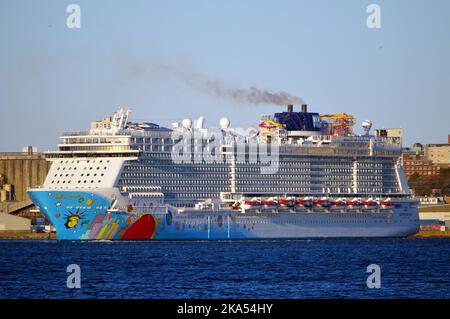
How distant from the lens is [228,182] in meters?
92.1

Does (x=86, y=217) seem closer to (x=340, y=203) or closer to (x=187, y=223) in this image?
(x=187, y=223)

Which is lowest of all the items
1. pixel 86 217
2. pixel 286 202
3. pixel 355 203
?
pixel 355 203

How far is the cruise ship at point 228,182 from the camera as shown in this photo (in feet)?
273

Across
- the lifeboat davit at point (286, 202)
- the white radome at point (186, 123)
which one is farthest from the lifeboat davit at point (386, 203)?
the white radome at point (186, 123)

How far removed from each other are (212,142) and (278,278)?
1433 inches

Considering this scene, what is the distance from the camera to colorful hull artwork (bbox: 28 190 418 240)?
8188 cm

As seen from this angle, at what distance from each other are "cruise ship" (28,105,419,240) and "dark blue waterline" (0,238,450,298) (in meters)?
1.79

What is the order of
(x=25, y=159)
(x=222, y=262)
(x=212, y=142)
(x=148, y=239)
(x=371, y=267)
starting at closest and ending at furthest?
(x=371, y=267)
(x=222, y=262)
(x=148, y=239)
(x=212, y=142)
(x=25, y=159)

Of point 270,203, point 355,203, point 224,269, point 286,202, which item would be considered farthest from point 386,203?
point 224,269

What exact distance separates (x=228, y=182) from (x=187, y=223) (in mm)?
7151
